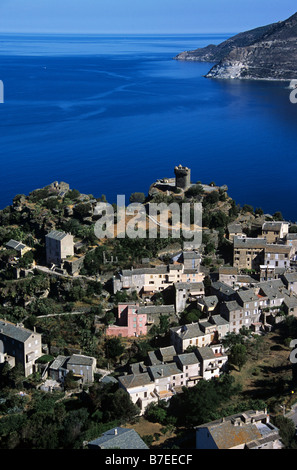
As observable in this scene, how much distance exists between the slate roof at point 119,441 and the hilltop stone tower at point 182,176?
26.0 metres

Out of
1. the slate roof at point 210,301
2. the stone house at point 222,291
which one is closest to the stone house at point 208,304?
the slate roof at point 210,301

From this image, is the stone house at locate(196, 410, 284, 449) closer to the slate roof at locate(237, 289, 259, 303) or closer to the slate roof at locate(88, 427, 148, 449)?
the slate roof at locate(88, 427, 148, 449)

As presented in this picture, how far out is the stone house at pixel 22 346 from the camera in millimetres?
28500

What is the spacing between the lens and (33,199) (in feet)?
147

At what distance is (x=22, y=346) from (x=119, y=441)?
9.18m

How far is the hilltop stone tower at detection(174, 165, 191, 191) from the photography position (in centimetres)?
4416

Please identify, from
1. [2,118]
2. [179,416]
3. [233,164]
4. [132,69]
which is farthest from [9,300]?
[132,69]

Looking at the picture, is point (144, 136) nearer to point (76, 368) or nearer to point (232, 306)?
point (232, 306)

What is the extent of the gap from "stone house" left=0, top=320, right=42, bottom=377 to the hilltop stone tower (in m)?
20.2

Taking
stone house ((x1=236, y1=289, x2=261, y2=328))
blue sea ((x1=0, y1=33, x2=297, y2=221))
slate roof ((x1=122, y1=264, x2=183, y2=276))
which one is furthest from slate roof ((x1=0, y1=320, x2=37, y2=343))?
blue sea ((x1=0, y1=33, x2=297, y2=221))

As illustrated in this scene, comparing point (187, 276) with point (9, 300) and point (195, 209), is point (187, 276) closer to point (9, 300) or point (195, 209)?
point (195, 209)

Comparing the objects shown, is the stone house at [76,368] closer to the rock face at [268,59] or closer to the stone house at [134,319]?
the stone house at [134,319]

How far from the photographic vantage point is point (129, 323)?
30688mm

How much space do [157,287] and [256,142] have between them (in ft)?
189
